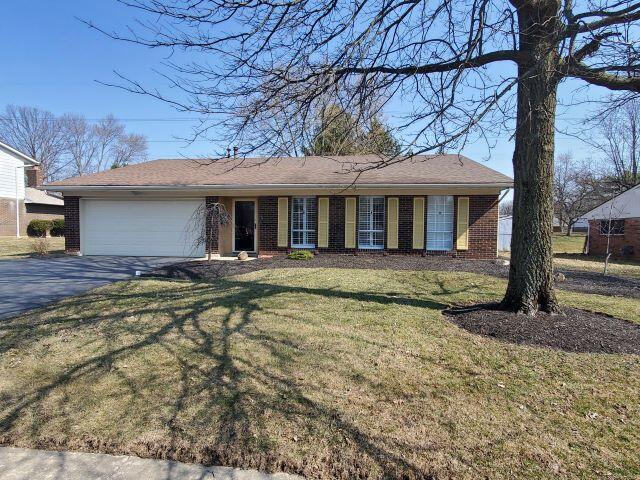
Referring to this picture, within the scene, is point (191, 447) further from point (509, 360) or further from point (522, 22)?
point (522, 22)

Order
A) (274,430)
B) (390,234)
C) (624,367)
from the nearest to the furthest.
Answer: (274,430) → (624,367) → (390,234)

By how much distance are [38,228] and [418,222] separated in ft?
86.4

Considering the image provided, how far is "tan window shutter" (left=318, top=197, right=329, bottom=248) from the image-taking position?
14.1 meters

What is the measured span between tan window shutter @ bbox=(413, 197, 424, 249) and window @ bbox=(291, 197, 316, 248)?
356cm

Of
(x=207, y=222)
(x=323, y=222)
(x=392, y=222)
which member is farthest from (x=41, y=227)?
(x=392, y=222)

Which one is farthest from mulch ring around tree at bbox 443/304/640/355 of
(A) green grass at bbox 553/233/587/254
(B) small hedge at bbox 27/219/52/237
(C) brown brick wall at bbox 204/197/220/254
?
(B) small hedge at bbox 27/219/52/237

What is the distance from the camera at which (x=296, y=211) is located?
1448 centimetres

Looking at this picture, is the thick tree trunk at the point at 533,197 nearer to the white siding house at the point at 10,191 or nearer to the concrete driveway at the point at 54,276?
the concrete driveway at the point at 54,276

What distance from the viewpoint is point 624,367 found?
416 centimetres

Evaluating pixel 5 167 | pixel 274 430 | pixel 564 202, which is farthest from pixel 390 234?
pixel 564 202

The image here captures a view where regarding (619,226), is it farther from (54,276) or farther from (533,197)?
(54,276)

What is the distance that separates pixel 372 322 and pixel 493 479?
3278 mm

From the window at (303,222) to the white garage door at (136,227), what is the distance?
140 inches

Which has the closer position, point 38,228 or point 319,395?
point 319,395
